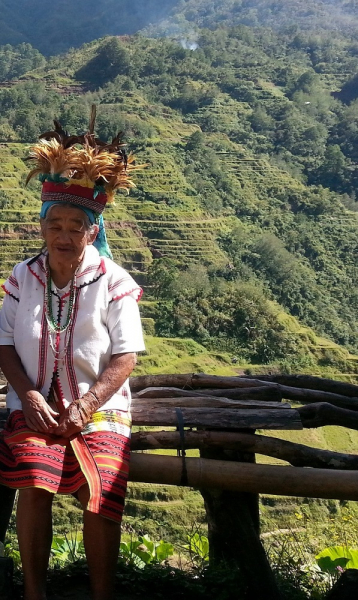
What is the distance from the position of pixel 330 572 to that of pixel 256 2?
113 metres

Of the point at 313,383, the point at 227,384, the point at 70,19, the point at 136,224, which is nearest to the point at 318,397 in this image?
the point at 313,383

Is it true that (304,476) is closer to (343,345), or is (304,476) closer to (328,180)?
(343,345)

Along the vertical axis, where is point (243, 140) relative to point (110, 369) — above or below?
above

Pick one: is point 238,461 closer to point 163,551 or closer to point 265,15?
point 163,551

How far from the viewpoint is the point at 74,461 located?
2.27m

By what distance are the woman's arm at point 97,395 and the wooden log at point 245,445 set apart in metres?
0.30

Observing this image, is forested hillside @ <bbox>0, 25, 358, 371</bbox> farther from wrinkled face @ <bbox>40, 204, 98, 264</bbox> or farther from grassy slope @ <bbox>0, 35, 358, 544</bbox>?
wrinkled face @ <bbox>40, 204, 98, 264</bbox>

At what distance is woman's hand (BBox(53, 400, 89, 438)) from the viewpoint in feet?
7.50

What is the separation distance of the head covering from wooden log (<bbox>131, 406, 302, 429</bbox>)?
2.28 feet

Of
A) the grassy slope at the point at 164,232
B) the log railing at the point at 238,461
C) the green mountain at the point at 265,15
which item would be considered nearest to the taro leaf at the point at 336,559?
the log railing at the point at 238,461

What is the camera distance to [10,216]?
37.2 meters

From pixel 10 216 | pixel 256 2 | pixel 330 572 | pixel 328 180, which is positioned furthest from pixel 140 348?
pixel 256 2

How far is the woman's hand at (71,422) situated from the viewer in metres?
2.29

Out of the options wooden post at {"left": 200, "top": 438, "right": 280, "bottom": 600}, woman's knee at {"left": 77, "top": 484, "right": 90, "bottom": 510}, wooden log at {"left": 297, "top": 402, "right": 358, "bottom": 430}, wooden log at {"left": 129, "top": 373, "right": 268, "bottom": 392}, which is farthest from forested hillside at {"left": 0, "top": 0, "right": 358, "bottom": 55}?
woman's knee at {"left": 77, "top": 484, "right": 90, "bottom": 510}
